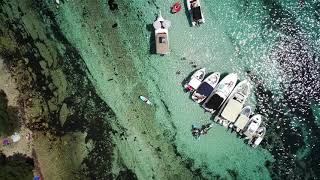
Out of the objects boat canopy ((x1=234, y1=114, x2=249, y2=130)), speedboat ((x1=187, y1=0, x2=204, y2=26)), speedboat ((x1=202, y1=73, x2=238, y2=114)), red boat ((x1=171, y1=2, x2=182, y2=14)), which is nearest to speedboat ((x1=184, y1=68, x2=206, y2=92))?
speedboat ((x1=202, y1=73, x2=238, y2=114))

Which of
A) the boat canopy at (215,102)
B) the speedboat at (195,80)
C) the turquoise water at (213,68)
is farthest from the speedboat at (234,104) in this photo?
the speedboat at (195,80)

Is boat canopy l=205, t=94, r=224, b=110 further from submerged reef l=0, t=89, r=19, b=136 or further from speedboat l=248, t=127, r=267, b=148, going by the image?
submerged reef l=0, t=89, r=19, b=136

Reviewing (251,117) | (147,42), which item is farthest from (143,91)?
(251,117)

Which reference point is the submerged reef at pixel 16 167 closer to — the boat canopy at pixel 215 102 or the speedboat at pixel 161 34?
the speedboat at pixel 161 34

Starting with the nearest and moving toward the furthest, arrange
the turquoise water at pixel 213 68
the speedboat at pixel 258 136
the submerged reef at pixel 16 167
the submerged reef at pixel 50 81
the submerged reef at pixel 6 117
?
the submerged reef at pixel 16 167, the submerged reef at pixel 6 117, the speedboat at pixel 258 136, the submerged reef at pixel 50 81, the turquoise water at pixel 213 68

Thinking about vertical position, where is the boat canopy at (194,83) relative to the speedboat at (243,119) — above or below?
above

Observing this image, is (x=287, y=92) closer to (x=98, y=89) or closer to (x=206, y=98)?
(x=206, y=98)
